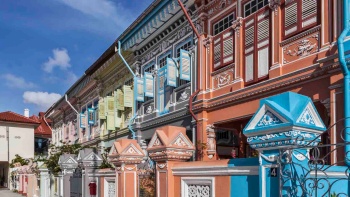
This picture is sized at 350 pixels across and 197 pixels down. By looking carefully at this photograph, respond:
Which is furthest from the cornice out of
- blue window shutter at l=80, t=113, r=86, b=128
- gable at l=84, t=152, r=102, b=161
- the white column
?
blue window shutter at l=80, t=113, r=86, b=128

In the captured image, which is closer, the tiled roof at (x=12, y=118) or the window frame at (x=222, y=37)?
the window frame at (x=222, y=37)

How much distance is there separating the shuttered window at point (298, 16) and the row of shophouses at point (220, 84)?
21 millimetres

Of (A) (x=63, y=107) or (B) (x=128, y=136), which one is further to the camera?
(A) (x=63, y=107)

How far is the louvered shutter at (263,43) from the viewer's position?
30.2ft

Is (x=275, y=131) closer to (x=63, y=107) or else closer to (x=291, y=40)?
(x=291, y=40)

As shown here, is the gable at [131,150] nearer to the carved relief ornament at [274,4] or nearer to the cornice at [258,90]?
the cornice at [258,90]

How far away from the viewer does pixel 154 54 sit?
47.4 feet

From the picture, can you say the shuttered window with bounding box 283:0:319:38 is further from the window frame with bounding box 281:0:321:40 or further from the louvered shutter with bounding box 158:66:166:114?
the louvered shutter with bounding box 158:66:166:114

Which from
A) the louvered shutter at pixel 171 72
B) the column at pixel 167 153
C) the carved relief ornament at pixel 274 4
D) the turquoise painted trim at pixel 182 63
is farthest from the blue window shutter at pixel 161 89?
the column at pixel 167 153

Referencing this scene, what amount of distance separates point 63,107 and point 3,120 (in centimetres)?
1097

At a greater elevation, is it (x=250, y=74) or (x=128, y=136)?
(x=250, y=74)

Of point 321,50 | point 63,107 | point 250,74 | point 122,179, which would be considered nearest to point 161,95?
point 250,74

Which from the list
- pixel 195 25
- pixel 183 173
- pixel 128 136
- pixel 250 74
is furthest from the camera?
pixel 128 136

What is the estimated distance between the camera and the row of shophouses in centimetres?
534
